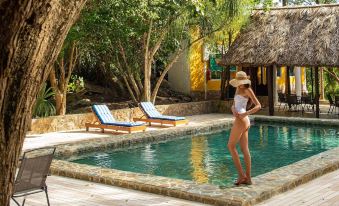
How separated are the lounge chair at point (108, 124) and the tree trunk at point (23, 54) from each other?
1068 cm

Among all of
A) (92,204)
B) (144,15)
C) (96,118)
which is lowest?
(92,204)

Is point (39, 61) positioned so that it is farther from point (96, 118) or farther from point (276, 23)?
point (276, 23)

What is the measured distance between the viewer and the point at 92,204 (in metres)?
6.17

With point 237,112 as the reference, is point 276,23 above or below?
above

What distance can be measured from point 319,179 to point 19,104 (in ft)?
19.6

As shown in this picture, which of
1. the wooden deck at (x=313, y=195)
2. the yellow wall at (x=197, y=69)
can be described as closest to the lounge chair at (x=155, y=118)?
the wooden deck at (x=313, y=195)

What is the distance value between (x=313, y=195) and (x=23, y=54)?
16.7ft

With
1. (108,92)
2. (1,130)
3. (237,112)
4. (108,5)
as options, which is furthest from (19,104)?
(108,92)

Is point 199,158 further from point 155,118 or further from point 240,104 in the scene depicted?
point 155,118

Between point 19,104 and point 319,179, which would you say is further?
point 319,179

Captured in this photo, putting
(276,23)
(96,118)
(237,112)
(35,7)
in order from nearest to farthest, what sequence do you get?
(35,7) < (237,112) < (96,118) < (276,23)

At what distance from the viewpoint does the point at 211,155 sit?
1088 cm

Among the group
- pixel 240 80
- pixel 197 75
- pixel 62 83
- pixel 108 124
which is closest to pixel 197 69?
pixel 197 75

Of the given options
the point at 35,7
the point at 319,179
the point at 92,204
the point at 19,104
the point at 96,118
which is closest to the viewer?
the point at 35,7
